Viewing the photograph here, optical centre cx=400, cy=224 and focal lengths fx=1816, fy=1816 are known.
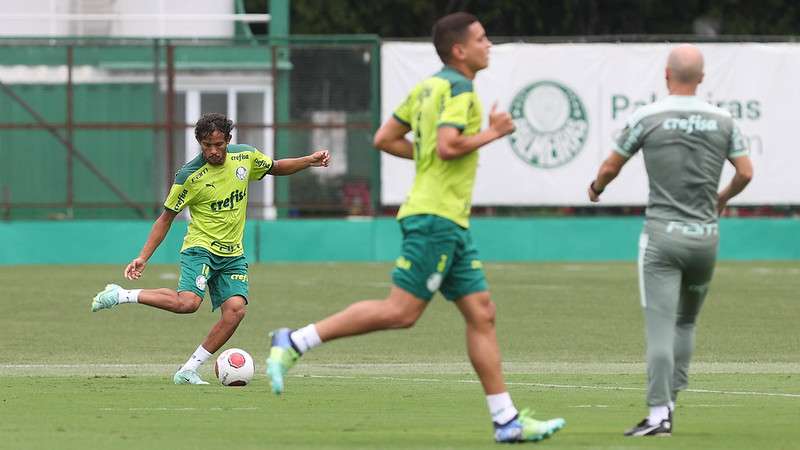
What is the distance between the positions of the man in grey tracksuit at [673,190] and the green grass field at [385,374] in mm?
497

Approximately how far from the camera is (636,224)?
33.8m

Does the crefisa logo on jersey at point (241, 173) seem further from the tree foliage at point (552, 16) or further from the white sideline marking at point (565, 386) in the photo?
the tree foliage at point (552, 16)

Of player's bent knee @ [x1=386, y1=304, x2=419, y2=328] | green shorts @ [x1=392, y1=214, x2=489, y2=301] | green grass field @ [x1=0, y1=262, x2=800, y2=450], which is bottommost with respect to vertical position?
green grass field @ [x1=0, y1=262, x2=800, y2=450]

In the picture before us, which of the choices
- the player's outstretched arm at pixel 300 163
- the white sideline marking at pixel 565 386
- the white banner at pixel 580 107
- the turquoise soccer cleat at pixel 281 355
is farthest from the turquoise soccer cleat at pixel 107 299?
the white banner at pixel 580 107

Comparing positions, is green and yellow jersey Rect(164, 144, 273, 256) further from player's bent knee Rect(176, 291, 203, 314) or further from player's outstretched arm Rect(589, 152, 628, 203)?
player's outstretched arm Rect(589, 152, 628, 203)

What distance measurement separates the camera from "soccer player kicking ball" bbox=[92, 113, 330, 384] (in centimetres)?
1280

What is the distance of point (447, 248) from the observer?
29.2ft

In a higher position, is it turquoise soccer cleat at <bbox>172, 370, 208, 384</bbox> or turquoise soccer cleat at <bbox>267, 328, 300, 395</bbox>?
turquoise soccer cleat at <bbox>267, 328, 300, 395</bbox>

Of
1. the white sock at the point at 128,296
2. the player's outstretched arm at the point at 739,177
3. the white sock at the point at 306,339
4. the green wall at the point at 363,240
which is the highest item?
the player's outstretched arm at the point at 739,177

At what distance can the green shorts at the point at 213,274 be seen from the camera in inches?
508

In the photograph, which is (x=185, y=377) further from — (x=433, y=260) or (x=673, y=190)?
(x=673, y=190)

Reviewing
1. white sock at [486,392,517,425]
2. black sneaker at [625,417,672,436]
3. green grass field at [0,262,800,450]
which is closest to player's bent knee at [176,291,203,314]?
green grass field at [0,262,800,450]

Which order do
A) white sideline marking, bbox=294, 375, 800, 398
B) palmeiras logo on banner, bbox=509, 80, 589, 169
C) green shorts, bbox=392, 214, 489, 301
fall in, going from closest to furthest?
green shorts, bbox=392, 214, 489, 301 → white sideline marking, bbox=294, 375, 800, 398 → palmeiras logo on banner, bbox=509, 80, 589, 169

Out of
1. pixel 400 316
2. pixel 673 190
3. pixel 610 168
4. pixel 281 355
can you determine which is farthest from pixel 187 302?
pixel 673 190
